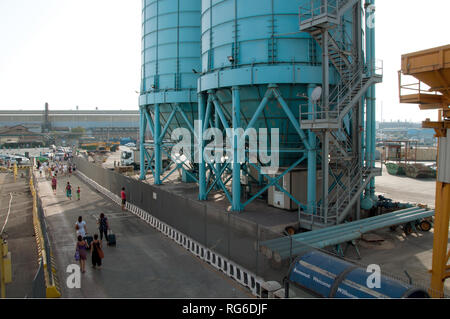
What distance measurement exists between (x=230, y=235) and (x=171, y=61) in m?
17.7

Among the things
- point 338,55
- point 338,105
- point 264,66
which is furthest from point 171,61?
point 338,105

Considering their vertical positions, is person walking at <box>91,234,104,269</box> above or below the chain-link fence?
below

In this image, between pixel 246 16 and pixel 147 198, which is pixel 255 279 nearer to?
pixel 147 198

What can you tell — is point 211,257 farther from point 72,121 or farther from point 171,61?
point 72,121

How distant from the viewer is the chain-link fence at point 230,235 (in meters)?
9.63

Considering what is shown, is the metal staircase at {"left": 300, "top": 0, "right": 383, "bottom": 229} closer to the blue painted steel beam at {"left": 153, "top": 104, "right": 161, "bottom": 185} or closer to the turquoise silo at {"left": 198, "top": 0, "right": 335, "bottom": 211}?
the turquoise silo at {"left": 198, "top": 0, "right": 335, "bottom": 211}

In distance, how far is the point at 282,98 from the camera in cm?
1609

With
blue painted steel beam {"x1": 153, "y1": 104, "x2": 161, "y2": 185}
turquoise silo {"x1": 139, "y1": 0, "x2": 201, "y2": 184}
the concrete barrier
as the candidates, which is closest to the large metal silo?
the concrete barrier

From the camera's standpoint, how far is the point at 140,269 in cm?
1211

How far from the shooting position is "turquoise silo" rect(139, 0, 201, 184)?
83.7 ft

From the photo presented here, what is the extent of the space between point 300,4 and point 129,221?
13424 mm

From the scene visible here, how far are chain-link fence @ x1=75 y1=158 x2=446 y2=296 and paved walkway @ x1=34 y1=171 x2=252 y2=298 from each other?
76 centimetres

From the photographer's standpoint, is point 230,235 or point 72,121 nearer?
point 230,235
